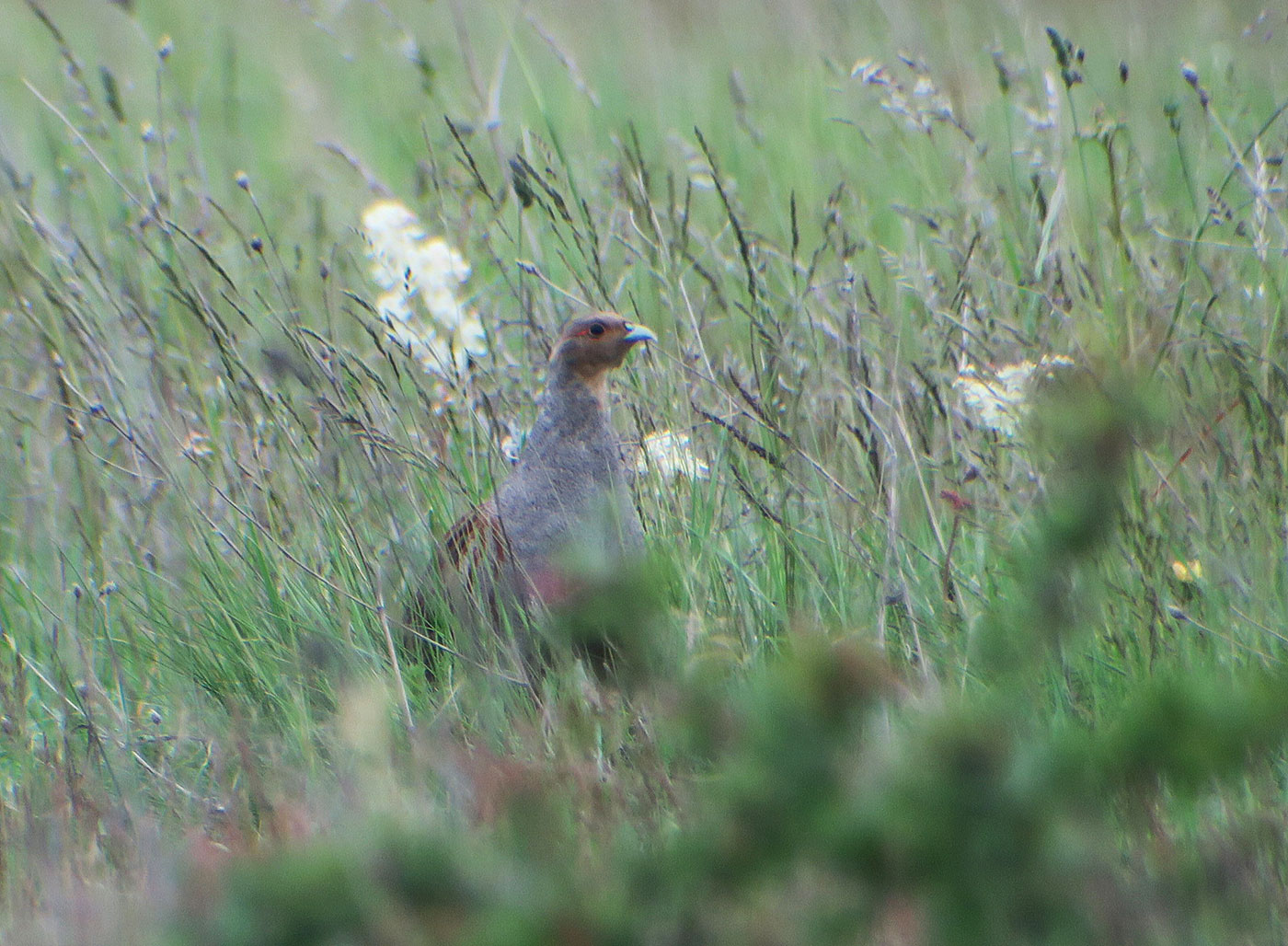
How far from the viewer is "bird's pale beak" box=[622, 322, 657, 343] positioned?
11.3 ft

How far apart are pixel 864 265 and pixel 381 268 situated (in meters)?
1.92

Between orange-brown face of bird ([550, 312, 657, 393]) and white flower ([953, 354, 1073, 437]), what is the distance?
0.91m

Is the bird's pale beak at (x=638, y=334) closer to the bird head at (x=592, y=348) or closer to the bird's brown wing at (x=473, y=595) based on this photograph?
the bird head at (x=592, y=348)

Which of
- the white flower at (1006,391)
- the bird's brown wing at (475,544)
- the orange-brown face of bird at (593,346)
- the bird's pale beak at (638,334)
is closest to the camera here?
the white flower at (1006,391)

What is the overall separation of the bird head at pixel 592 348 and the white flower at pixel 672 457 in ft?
1.03

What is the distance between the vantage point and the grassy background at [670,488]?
6.54ft

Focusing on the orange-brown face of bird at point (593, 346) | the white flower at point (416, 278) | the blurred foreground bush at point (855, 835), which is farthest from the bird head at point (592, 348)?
the blurred foreground bush at point (855, 835)

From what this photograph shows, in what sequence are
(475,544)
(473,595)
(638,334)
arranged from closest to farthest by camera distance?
(473,595), (475,544), (638,334)

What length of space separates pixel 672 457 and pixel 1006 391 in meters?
0.82

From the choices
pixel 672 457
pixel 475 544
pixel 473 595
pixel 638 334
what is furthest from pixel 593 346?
pixel 473 595

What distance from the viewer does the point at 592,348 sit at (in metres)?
3.59

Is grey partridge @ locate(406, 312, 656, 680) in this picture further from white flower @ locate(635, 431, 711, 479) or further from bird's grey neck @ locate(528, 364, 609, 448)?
white flower @ locate(635, 431, 711, 479)

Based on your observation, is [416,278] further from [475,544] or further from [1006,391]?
[1006,391]

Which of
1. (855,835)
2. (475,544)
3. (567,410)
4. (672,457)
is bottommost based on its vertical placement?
(855,835)
